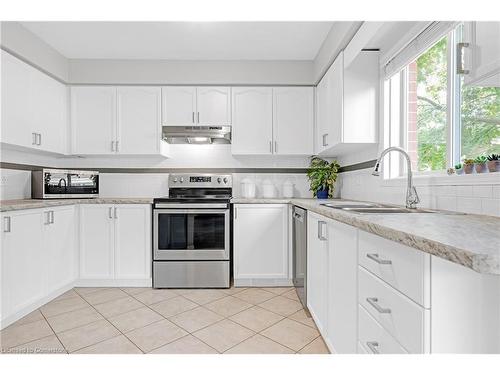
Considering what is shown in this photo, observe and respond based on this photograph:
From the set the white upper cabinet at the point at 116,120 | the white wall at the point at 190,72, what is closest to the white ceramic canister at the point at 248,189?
the white upper cabinet at the point at 116,120

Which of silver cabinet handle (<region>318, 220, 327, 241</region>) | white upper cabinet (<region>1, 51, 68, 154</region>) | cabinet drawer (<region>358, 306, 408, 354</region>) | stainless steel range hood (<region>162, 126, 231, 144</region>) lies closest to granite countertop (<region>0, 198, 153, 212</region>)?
white upper cabinet (<region>1, 51, 68, 154</region>)

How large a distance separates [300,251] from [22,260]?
7.13 feet

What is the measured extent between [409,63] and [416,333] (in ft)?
6.07

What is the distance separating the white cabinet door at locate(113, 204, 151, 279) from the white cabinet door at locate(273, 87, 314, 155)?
5.24 feet

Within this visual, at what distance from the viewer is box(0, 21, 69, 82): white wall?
7.84 ft

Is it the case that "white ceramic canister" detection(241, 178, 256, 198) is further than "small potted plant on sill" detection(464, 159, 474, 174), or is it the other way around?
"white ceramic canister" detection(241, 178, 256, 198)

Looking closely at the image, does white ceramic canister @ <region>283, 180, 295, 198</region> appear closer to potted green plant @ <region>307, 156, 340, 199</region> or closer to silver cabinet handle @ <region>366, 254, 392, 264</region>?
potted green plant @ <region>307, 156, 340, 199</region>

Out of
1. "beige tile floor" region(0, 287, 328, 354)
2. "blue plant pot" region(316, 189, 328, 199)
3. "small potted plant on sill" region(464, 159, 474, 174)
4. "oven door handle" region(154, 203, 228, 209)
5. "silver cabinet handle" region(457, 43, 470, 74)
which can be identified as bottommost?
"beige tile floor" region(0, 287, 328, 354)

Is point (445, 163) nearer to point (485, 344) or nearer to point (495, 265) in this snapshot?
point (485, 344)

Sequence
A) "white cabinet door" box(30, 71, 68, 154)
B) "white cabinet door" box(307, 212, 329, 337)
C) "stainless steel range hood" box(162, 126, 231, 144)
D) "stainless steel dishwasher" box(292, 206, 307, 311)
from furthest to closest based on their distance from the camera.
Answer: "stainless steel range hood" box(162, 126, 231, 144)
"white cabinet door" box(30, 71, 68, 154)
"stainless steel dishwasher" box(292, 206, 307, 311)
"white cabinet door" box(307, 212, 329, 337)

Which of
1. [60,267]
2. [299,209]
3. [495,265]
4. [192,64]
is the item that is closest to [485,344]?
[495,265]

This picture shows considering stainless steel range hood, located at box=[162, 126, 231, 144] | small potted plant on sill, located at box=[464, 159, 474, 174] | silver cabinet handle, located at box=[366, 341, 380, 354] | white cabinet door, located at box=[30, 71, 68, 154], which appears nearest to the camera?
silver cabinet handle, located at box=[366, 341, 380, 354]

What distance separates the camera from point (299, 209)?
2455mm

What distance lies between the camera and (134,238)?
9.60 ft
